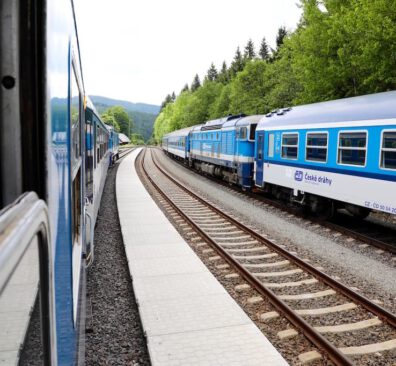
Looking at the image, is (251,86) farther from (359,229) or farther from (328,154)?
(359,229)

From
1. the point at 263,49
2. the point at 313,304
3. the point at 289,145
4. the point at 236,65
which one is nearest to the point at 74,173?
the point at 313,304

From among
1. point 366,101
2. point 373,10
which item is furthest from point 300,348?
point 373,10

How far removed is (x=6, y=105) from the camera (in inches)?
54.4

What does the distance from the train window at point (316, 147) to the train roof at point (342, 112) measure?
13.6 inches

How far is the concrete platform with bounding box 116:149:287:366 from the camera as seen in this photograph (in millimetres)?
4477

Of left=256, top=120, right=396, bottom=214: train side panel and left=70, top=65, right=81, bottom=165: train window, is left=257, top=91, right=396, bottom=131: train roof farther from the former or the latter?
left=70, top=65, right=81, bottom=165: train window

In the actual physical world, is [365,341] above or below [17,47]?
below

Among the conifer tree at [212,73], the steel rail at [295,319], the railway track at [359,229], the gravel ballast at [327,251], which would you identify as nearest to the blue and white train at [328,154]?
the railway track at [359,229]

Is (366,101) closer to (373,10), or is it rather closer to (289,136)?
(289,136)

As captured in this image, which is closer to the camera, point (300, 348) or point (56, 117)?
point (56, 117)

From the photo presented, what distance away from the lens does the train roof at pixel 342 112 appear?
8664mm

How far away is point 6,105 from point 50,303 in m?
0.65

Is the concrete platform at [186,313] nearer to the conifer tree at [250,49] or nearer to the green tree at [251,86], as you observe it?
the green tree at [251,86]

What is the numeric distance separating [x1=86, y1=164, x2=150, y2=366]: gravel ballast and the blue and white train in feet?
17.4
